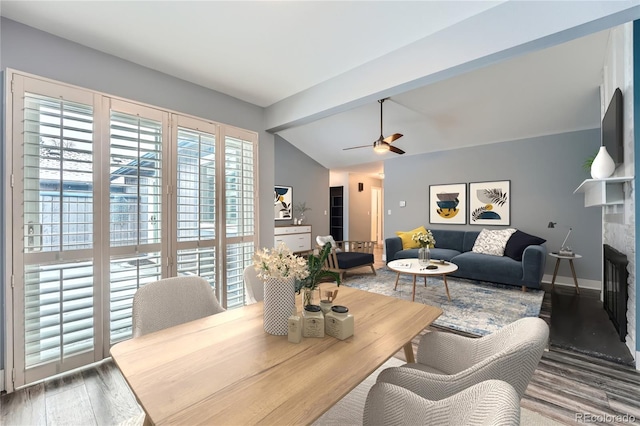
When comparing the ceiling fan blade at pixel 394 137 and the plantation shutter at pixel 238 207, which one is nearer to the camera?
the plantation shutter at pixel 238 207

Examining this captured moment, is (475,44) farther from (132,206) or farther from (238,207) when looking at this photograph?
(132,206)

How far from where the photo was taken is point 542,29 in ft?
5.51

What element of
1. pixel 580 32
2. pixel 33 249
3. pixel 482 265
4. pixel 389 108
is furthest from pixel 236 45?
pixel 482 265

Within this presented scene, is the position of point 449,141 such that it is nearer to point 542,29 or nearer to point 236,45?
point 542,29

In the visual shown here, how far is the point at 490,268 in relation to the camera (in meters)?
4.41

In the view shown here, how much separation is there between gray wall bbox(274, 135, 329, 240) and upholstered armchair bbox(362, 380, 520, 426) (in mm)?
6062

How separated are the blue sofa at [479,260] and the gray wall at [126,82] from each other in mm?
3208

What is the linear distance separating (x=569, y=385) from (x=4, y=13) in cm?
455

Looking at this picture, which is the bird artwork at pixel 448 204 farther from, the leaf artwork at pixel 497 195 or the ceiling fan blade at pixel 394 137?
the ceiling fan blade at pixel 394 137

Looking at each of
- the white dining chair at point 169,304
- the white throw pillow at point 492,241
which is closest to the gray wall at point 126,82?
the white dining chair at point 169,304

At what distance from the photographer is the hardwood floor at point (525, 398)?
167 centimetres

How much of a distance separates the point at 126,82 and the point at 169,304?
6.48 ft

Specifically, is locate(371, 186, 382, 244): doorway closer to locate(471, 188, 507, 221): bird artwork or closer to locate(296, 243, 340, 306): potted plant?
locate(471, 188, 507, 221): bird artwork

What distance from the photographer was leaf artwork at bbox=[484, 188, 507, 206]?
17.4 feet
